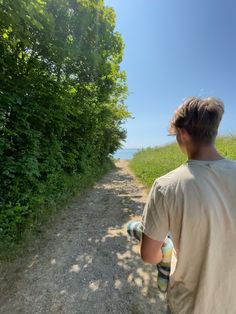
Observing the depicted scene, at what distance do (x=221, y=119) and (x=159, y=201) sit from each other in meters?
0.51

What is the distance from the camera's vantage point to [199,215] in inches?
36.9

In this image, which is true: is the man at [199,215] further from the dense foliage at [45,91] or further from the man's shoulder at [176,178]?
the dense foliage at [45,91]

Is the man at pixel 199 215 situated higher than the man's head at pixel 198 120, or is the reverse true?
the man's head at pixel 198 120

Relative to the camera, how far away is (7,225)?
326 cm

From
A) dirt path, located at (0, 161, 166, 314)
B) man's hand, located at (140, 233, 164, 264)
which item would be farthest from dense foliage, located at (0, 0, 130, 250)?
man's hand, located at (140, 233, 164, 264)

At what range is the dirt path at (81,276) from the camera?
7.85 ft

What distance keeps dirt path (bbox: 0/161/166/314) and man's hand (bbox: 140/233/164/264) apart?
1679 mm

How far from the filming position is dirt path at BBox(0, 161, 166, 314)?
239cm

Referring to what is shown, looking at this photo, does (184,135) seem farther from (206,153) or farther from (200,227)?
(200,227)

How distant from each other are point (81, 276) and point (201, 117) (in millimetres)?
2853

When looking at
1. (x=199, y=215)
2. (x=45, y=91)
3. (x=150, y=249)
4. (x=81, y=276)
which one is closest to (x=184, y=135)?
(x=199, y=215)

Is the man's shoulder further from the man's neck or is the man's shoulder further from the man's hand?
the man's hand

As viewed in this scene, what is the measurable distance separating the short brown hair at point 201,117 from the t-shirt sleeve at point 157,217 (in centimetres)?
32

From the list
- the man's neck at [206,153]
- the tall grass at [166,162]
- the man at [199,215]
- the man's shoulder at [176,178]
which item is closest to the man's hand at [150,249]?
the man at [199,215]
